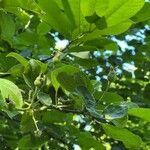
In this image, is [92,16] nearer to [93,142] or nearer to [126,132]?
[126,132]

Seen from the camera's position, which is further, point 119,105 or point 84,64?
point 84,64

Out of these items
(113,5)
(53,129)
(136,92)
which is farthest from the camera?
(136,92)

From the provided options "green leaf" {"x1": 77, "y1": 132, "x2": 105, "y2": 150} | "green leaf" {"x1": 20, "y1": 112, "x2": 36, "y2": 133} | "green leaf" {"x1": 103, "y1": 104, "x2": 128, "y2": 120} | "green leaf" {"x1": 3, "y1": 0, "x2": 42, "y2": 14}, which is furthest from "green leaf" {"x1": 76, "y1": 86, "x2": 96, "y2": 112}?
"green leaf" {"x1": 77, "y1": 132, "x2": 105, "y2": 150}

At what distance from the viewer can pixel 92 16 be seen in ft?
4.00

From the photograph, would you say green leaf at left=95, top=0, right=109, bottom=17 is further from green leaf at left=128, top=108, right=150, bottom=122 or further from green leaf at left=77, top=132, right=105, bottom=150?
green leaf at left=77, top=132, right=105, bottom=150

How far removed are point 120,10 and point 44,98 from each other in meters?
0.30

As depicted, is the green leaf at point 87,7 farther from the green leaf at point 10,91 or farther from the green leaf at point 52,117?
the green leaf at point 52,117

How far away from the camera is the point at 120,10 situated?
122 cm

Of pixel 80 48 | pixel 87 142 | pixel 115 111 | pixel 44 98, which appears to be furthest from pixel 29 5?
pixel 87 142

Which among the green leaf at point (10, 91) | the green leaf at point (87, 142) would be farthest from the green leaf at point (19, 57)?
the green leaf at point (87, 142)

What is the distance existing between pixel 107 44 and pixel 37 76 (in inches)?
17.6

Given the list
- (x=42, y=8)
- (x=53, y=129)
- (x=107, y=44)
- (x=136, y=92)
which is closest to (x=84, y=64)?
(x=107, y=44)

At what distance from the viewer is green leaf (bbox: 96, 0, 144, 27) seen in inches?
47.7

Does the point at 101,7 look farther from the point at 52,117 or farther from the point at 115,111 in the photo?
the point at 52,117
